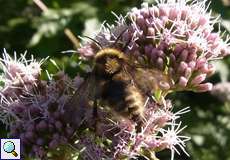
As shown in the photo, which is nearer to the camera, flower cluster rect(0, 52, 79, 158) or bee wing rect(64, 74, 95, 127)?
bee wing rect(64, 74, 95, 127)

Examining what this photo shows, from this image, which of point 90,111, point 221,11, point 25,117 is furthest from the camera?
point 221,11

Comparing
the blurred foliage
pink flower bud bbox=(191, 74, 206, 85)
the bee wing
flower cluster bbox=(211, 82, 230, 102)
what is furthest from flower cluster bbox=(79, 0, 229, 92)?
flower cluster bbox=(211, 82, 230, 102)

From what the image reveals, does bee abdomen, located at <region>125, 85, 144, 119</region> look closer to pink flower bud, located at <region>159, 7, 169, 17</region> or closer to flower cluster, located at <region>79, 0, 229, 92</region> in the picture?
flower cluster, located at <region>79, 0, 229, 92</region>

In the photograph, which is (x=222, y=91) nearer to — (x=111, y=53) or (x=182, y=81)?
(x=182, y=81)

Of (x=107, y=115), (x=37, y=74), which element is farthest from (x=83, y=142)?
(x=37, y=74)

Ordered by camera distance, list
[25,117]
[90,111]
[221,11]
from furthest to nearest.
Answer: [221,11] → [25,117] → [90,111]

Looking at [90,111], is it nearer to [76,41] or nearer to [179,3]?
[179,3]
